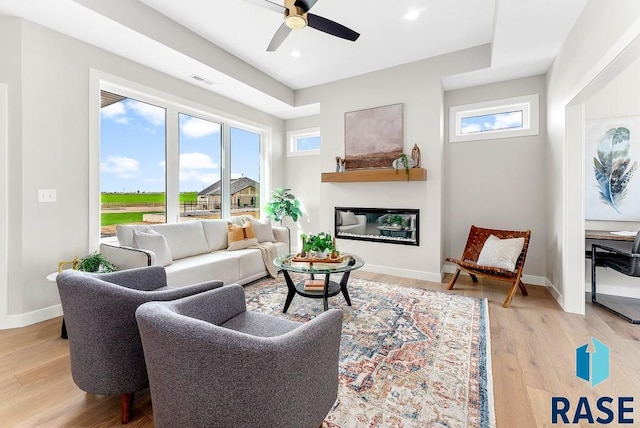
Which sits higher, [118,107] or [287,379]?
[118,107]

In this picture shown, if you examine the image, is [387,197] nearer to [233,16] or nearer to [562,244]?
[562,244]

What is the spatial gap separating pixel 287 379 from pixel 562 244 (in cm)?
333

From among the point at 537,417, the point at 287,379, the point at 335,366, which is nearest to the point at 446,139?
the point at 537,417

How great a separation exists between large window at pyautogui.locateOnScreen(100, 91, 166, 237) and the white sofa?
16.9 inches

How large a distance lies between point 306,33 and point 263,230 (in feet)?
8.95

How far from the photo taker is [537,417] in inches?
60.1

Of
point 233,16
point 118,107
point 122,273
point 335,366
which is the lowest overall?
point 335,366

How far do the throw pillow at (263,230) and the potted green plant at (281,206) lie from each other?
74 cm

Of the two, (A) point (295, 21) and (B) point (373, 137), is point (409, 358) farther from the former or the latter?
(B) point (373, 137)

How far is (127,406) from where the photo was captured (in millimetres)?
1490

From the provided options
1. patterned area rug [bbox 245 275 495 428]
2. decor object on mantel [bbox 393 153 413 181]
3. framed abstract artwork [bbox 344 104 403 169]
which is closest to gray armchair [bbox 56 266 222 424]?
patterned area rug [bbox 245 275 495 428]

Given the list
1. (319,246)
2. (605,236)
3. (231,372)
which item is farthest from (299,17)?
(605,236)

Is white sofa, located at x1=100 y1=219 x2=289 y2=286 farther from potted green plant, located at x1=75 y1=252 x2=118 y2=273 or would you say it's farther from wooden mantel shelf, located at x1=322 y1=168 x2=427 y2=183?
wooden mantel shelf, located at x1=322 y1=168 x2=427 y2=183

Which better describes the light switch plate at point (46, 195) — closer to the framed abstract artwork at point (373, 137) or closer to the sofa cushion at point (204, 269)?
the sofa cushion at point (204, 269)
